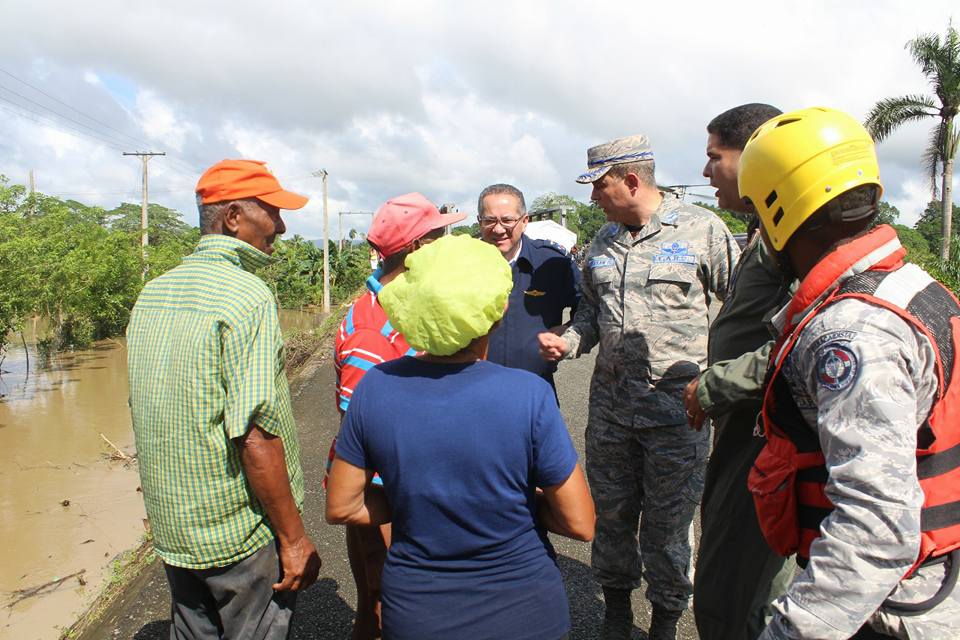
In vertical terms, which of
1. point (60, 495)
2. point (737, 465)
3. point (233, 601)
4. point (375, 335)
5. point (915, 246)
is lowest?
point (60, 495)

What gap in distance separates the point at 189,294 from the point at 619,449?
1.90 m

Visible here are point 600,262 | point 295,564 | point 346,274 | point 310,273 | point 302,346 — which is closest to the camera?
point 295,564

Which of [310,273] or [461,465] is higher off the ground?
[310,273]

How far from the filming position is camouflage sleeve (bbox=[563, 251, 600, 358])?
3.11m

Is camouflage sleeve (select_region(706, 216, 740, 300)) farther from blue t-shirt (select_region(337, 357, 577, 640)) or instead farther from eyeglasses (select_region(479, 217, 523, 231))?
blue t-shirt (select_region(337, 357, 577, 640))

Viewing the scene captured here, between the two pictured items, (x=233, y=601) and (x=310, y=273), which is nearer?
(x=233, y=601)

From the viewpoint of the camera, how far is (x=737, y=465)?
1.81 m

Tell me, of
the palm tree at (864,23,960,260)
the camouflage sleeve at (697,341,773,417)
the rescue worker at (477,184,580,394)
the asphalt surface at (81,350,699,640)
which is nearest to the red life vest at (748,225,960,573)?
the camouflage sleeve at (697,341,773,417)

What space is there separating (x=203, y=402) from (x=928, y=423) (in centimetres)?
183

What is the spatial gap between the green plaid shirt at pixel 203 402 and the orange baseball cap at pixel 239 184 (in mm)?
265

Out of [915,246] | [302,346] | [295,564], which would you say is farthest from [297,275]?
[915,246]

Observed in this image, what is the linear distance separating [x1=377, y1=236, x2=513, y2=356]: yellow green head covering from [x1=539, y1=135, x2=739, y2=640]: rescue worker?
1.28 m

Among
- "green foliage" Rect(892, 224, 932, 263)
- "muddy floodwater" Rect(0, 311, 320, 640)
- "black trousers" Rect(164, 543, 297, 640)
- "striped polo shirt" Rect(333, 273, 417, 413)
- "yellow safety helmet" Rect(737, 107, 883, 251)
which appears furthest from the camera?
"green foliage" Rect(892, 224, 932, 263)

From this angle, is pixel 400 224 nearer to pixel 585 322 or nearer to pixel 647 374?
pixel 585 322
